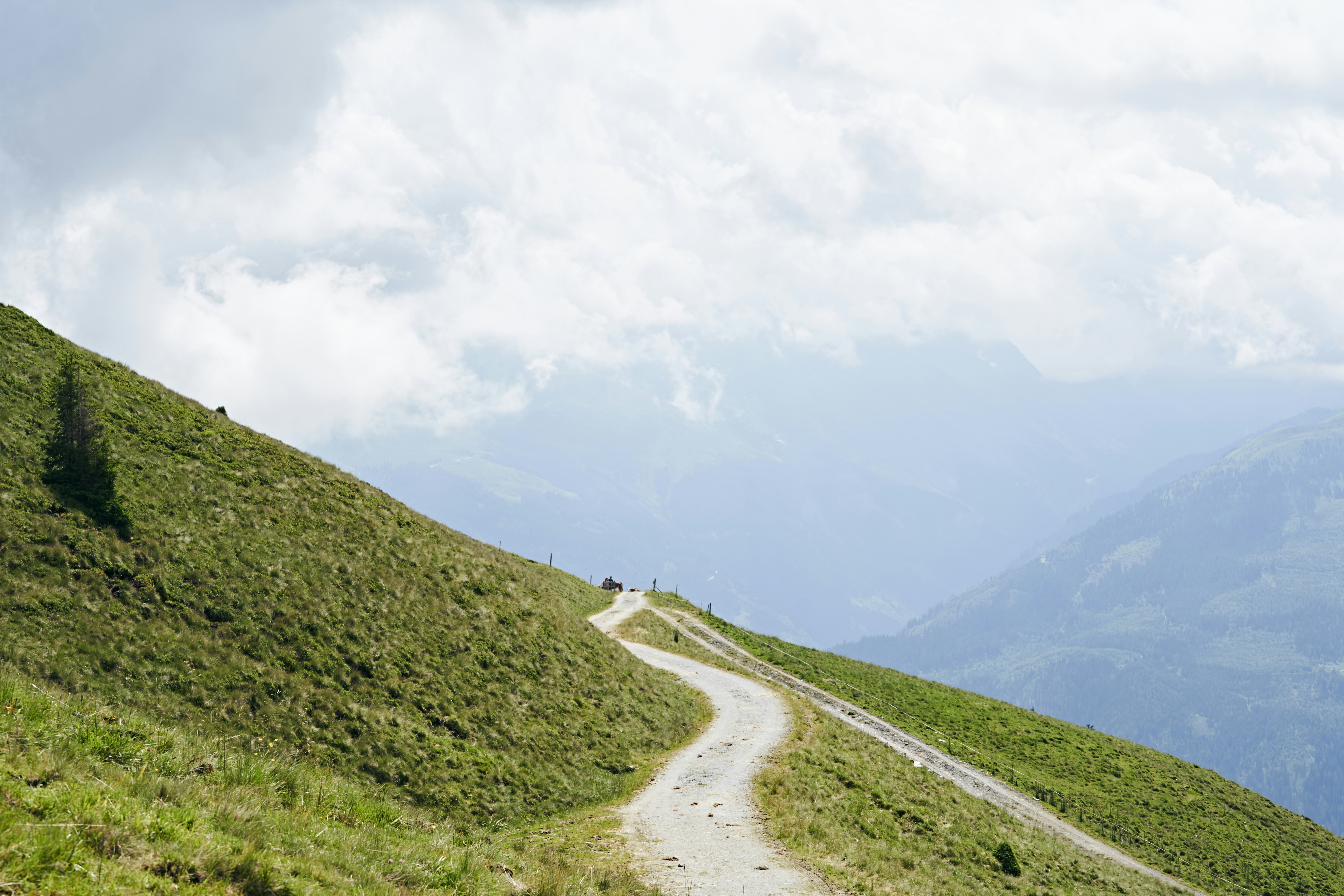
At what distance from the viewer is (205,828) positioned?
9.45 metres

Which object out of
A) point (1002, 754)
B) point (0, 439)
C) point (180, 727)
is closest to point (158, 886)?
point (180, 727)

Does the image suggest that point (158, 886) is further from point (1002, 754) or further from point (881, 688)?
point (881, 688)

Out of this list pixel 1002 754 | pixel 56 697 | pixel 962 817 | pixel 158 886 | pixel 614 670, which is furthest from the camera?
pixel 1002 754

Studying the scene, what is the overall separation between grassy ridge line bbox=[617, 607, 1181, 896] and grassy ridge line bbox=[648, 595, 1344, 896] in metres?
9.64

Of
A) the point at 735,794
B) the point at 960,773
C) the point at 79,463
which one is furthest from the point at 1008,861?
the point at 79,463

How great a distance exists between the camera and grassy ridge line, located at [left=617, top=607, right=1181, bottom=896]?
19797 millimetres

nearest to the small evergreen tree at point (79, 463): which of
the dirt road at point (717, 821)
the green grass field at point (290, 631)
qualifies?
the green grass field at point (290, 631)

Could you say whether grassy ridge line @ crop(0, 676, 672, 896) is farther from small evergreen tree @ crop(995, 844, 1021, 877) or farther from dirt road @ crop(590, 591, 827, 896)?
small evergreen tree @ crop(995, 844, 1021, 877)

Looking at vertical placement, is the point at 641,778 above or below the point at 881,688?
below

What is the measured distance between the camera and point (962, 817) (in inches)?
1168

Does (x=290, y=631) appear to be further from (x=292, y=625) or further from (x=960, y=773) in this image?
(x=960, y=773)

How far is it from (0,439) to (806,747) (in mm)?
32096

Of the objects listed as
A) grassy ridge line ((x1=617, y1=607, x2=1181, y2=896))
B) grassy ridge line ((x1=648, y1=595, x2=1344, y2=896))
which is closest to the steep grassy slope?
grassy ridge line ((x1=617, y1=607, x2=1181, y2=896))

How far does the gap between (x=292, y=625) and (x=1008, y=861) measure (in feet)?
83.1
